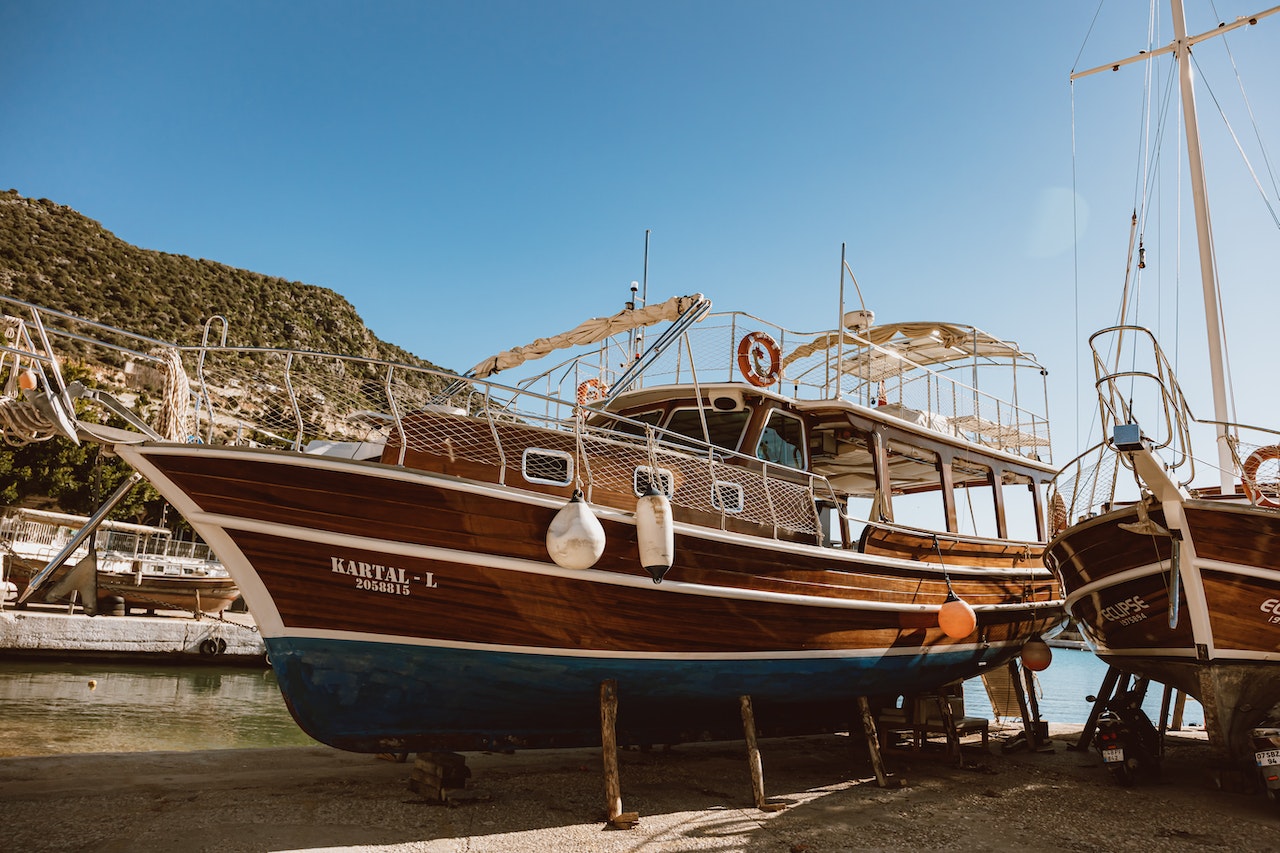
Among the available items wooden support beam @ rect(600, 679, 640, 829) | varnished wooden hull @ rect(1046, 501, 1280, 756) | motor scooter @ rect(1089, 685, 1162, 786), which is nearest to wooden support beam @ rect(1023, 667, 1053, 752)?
motor scooter @ rect(1089, 685, 1162, 786)

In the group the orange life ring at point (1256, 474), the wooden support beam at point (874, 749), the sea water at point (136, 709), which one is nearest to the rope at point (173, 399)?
the sea water at point (136, 709)

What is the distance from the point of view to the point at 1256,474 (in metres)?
7.74

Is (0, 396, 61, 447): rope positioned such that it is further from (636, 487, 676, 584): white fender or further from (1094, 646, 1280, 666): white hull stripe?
(1094, 646, 1280, 666): white hull stripe

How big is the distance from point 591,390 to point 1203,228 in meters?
10.8

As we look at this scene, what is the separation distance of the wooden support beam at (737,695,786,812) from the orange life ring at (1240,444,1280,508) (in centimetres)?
492

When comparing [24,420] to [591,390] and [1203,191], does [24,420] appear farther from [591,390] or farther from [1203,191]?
[1203,191]

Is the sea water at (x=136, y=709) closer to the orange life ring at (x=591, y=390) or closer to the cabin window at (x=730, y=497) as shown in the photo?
the orange life ring at (x=591, y=390)

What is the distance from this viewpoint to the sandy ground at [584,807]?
4.89 m

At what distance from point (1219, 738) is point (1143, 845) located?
2.23 meters

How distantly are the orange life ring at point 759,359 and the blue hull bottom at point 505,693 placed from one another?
295 cm

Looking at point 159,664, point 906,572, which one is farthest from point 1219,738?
point 159,664

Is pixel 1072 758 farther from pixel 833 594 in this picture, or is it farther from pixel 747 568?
pixel 747 568

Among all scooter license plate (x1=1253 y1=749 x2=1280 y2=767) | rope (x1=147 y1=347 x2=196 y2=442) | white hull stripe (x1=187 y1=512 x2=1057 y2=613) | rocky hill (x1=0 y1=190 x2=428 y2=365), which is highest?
rocky hill (x1=0 y1=190 x2=428 y2=365)

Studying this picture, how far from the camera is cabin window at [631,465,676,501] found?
615 centimetres
